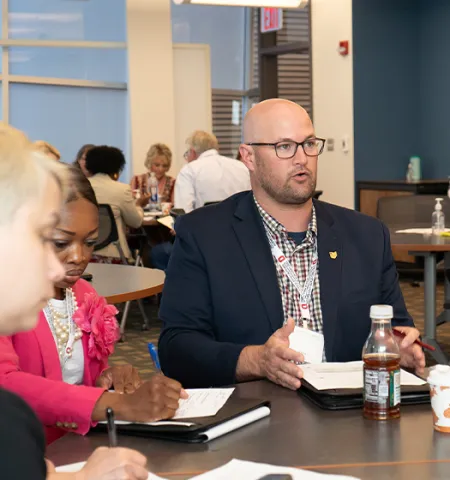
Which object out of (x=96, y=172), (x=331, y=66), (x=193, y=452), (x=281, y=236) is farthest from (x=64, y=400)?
(x=331, y=66)

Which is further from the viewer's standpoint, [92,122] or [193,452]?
[92,122]

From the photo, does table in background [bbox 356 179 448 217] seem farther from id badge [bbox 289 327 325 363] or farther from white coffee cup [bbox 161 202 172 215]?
id badge [bbox 289 327 325 363]

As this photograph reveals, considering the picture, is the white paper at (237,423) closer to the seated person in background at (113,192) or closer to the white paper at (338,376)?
the white paper at (338,376)

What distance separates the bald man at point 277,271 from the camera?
2609 mm

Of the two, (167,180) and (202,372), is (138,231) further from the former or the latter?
(202,372)

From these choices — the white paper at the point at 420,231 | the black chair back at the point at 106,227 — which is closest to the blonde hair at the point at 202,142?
the black chair back at the point at 106,227

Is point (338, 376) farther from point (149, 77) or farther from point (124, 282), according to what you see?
point (149, 77)

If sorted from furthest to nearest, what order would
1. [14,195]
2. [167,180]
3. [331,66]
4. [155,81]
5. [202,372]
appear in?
[155,81]
[331,66]
[167,180]
[202,372]
[14,195]

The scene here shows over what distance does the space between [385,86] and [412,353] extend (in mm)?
8795

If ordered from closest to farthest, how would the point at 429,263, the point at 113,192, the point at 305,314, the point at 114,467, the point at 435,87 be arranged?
the point at 114,467
the point at 305,314
the point at 429,263
the point at 113,192
the point at 435,87

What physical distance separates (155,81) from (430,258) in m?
7.26

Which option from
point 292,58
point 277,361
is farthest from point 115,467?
point 292,58

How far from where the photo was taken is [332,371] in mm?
2158

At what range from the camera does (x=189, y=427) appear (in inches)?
65.8
